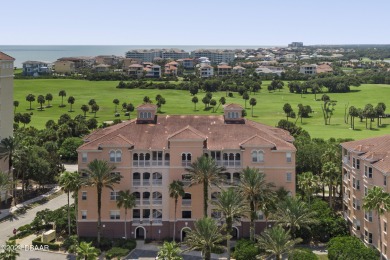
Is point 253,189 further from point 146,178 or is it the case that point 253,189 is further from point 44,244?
point 44,244

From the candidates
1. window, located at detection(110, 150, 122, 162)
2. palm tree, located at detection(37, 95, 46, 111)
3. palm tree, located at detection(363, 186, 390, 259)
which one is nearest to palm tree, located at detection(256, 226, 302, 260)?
palm tree, located at detection(363, 186, 390, 259)

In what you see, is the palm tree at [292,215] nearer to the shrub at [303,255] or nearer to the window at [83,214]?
the shrub at [303,255]

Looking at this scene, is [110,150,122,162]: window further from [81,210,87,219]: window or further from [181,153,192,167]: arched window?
[181,153,192,167]: arched window

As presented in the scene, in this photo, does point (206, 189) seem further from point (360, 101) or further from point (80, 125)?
point (360, 101)

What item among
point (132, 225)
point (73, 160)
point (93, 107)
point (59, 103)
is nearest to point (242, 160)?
point (132, 225)

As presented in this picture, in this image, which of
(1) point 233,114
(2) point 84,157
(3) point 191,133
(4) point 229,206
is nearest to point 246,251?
(4) point 229,206
